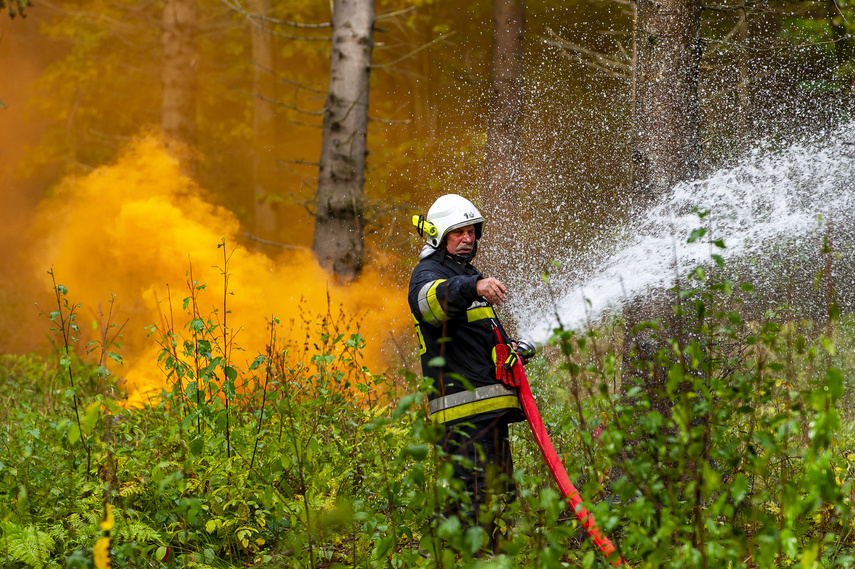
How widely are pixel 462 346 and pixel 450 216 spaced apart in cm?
68

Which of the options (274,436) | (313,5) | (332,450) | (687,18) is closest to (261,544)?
(274,436)

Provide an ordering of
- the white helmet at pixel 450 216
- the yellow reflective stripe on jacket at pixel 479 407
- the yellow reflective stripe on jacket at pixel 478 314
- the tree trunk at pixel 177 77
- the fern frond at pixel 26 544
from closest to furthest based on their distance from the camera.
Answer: the fern frond at pixel 26 544 < the yellow reflective stripe on jacket at pixel 479 407 < the yellow reflective stripe on jacket at pixel 478 314 < the white helmet at pixel 450 216 < the tree trunk at pixel 177 77

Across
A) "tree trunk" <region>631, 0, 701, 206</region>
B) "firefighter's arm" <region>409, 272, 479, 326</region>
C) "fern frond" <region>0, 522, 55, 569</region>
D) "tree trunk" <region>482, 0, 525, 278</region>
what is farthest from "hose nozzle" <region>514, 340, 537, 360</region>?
"tree trunk" <region>482, 0, 525, 278</region>

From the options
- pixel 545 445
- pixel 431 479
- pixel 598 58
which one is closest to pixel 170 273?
pixel 598 58

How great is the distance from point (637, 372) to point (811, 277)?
333cm

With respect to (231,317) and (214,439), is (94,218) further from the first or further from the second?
(214,439)

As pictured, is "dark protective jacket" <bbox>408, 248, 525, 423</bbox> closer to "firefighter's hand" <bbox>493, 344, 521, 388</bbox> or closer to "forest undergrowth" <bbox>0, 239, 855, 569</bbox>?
"firefighter's hand" <bbox>493, 344, 521, 388</bbox>

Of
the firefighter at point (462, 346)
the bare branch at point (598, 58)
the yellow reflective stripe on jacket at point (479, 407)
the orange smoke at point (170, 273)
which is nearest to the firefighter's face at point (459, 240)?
the firefighter at point (462, 346)

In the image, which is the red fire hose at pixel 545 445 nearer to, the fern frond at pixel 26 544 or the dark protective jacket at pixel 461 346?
the dark protective jacket at pixel 461 346

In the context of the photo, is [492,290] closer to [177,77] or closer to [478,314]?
[478,314]

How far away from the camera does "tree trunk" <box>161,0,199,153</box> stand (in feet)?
54.9

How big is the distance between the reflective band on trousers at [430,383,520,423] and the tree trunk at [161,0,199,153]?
15.3 meters

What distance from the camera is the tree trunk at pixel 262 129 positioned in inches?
769

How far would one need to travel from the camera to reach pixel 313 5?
61.3 feet
